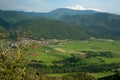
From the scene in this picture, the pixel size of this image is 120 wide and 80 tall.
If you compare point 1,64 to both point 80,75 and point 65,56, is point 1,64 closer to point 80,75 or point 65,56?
point 80,75

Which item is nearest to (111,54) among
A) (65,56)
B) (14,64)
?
(65,56)

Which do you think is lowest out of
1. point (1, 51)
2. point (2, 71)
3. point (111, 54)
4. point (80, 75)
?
point (111, 54)

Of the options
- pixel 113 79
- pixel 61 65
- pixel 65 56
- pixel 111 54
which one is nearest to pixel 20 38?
pixel 113 79

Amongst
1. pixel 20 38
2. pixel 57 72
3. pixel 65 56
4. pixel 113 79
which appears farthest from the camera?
pixel 65 56

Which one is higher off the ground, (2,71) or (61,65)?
(2,71)

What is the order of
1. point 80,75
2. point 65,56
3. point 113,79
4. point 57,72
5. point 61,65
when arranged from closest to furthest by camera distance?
1. point 113,79
2. point 80,75
3. point 57,72
4. point 61,65
5. point 65,56

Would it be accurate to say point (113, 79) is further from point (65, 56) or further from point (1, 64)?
point (65, 56)

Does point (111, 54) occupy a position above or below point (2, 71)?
below

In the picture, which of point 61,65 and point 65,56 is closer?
point 61,65

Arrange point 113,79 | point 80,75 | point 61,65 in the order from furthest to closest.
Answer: point 61,65 < point 80,75 < point 113,79
